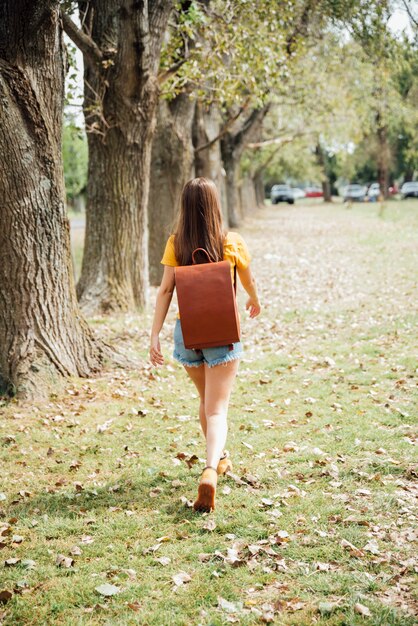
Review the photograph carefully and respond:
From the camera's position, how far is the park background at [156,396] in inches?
160

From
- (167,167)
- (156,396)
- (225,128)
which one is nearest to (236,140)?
(225,128)

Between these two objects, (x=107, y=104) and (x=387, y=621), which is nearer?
(x=387, y=621)

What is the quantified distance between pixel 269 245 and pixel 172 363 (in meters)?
16.9

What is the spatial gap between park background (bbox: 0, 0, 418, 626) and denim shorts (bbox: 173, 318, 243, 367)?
3.48 ft

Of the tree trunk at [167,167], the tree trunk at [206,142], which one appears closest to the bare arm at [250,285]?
the tree trunk at [167,167]

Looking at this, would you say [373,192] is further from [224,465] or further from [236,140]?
[224,465]

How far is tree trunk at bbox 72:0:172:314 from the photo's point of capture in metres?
10.1

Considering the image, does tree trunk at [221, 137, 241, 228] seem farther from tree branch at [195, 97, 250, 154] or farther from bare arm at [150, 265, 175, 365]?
bare arm at [150, 265, 175, 365]

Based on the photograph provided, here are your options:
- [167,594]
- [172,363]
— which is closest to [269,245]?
[172,363]

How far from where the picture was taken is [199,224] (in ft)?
15.7

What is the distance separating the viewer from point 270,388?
8.20 meters

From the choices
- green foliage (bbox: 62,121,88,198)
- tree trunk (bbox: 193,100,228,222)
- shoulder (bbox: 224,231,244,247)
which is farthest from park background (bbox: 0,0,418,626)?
green foliage (bbox: 62,121,88,198)

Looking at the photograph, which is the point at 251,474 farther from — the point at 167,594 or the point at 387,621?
the point at 387,621

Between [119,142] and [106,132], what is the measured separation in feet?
0.87
